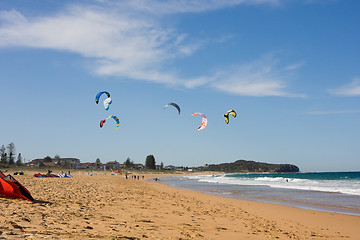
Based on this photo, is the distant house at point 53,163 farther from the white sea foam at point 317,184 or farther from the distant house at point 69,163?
the white sea foam at point 317,184

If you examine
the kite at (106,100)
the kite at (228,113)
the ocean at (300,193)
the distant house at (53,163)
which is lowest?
the ocean at (300,193)

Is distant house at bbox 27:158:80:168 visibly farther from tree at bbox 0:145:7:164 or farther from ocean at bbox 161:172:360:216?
ocean at bbox 161:172:360:216

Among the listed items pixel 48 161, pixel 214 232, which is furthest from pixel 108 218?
pixel 48 161

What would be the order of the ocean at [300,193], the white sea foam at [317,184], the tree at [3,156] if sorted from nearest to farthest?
the ocean at [300,193]
the white sea foam at [317,184]
the tree at [3,156]

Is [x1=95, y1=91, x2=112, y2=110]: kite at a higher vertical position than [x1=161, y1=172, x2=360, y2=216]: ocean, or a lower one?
higher

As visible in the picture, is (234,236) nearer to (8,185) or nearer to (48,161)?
(8,185)

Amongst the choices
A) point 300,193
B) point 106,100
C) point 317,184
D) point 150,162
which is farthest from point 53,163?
point 300,193

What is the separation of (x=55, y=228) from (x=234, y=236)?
3.64m

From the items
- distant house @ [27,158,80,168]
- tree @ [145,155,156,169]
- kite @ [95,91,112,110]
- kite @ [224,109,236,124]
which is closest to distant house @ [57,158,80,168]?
distant house @ [27,158,80,168]

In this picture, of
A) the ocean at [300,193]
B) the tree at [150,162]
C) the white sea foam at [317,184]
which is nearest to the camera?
the ocean at [300,193]

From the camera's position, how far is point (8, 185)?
27.5 feet

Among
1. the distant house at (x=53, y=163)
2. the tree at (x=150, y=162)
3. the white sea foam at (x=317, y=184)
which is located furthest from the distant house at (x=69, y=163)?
the white sea foam at (x=317, y=184)

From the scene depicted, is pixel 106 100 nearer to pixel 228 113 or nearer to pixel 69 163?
pixel 228 113

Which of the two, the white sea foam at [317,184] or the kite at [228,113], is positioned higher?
the kite at [228,113]
